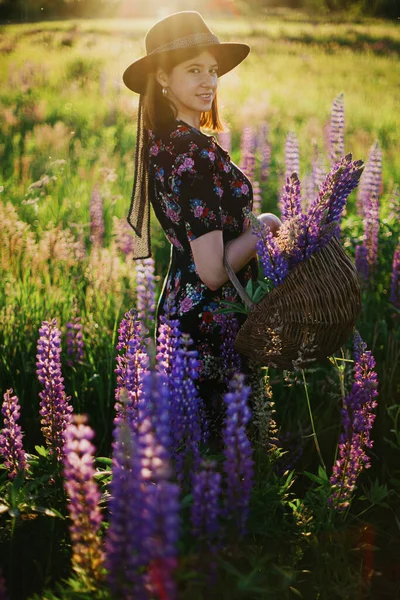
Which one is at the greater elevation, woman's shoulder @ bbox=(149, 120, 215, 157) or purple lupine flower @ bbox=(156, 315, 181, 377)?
woman's shoulder @ bbox=(149, 120, 215, 157)

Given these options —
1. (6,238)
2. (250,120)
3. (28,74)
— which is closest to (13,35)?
(28,74)

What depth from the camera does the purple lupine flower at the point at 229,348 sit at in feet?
9.21

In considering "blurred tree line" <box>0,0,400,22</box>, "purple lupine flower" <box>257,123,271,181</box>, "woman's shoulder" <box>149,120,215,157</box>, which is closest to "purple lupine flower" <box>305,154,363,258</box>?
"woman's shoulder" <box>149,120,215,157</box>

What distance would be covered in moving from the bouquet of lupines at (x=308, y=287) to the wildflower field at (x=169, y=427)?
3 centimetres

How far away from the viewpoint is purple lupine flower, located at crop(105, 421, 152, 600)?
4.87ft

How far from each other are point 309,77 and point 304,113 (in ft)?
13.5

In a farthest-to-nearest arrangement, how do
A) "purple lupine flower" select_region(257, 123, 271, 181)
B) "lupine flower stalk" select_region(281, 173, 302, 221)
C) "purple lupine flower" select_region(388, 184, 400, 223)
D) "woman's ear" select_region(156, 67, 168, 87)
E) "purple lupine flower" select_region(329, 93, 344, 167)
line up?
1. "purple lupine flower" select_region(257, 123, 271, 181)
2. "purple lupine flower" select_region(388, 184, 400, 223)
3. "purple lupine flower" select_region(329, 93, 344, 167)
4. "woman's ear" select_region(156, 67, 168, 87)
5. "lupine flower stalk" select_region(281, 173, 302, 221)

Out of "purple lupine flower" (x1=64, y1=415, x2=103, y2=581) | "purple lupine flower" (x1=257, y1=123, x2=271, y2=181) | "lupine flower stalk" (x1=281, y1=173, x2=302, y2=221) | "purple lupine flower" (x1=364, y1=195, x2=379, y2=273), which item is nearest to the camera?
"purple lupine flower" (x1=64, y1=415, x2=103, y2=581)

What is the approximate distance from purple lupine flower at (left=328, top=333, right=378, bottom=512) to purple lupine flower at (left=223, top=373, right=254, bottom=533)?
28.5 inches

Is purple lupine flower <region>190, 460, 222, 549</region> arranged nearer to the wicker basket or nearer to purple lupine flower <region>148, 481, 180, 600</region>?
purple lupine flower <region>148, 481, 180, 600</region>

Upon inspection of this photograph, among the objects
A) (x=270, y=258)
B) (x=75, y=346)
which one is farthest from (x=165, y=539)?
(x=75, y=346)

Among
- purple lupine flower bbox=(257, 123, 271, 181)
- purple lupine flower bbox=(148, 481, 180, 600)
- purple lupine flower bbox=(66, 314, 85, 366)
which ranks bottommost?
purple lupine flower bbox=(148, 481, 180, 600)

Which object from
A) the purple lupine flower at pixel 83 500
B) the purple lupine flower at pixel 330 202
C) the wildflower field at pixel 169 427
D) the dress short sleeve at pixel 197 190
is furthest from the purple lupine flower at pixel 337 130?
the purple lupine flower at pixel 83 500

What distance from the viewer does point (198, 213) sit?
2744 millimetres
